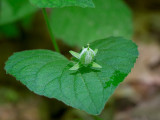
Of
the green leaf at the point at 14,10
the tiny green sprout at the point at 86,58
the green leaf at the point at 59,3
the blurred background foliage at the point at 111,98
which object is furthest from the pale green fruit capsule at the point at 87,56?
the green leaf at the point at 14,10

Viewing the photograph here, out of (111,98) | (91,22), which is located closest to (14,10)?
(91,22)

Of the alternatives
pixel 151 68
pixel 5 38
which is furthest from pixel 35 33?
pixel 151 68

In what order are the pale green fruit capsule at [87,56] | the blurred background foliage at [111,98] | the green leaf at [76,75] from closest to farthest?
the green leaf at [76,75]
the pale green fruit capsule at [87,56]
the blurred background foliage at [111,98]

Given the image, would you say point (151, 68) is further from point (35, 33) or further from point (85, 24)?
point (35, 33)

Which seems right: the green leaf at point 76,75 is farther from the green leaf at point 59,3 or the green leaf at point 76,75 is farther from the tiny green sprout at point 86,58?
the green leaf at point 59,3

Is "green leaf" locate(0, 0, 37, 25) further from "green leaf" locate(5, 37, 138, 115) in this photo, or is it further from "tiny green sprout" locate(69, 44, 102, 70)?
"tiny green sprout" locate(69, 44, 102, 70)

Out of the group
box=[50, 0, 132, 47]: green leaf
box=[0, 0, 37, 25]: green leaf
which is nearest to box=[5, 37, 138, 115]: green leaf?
box=[50, 0, 132, 47]: green leaf

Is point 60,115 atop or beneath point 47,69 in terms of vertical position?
beneath
